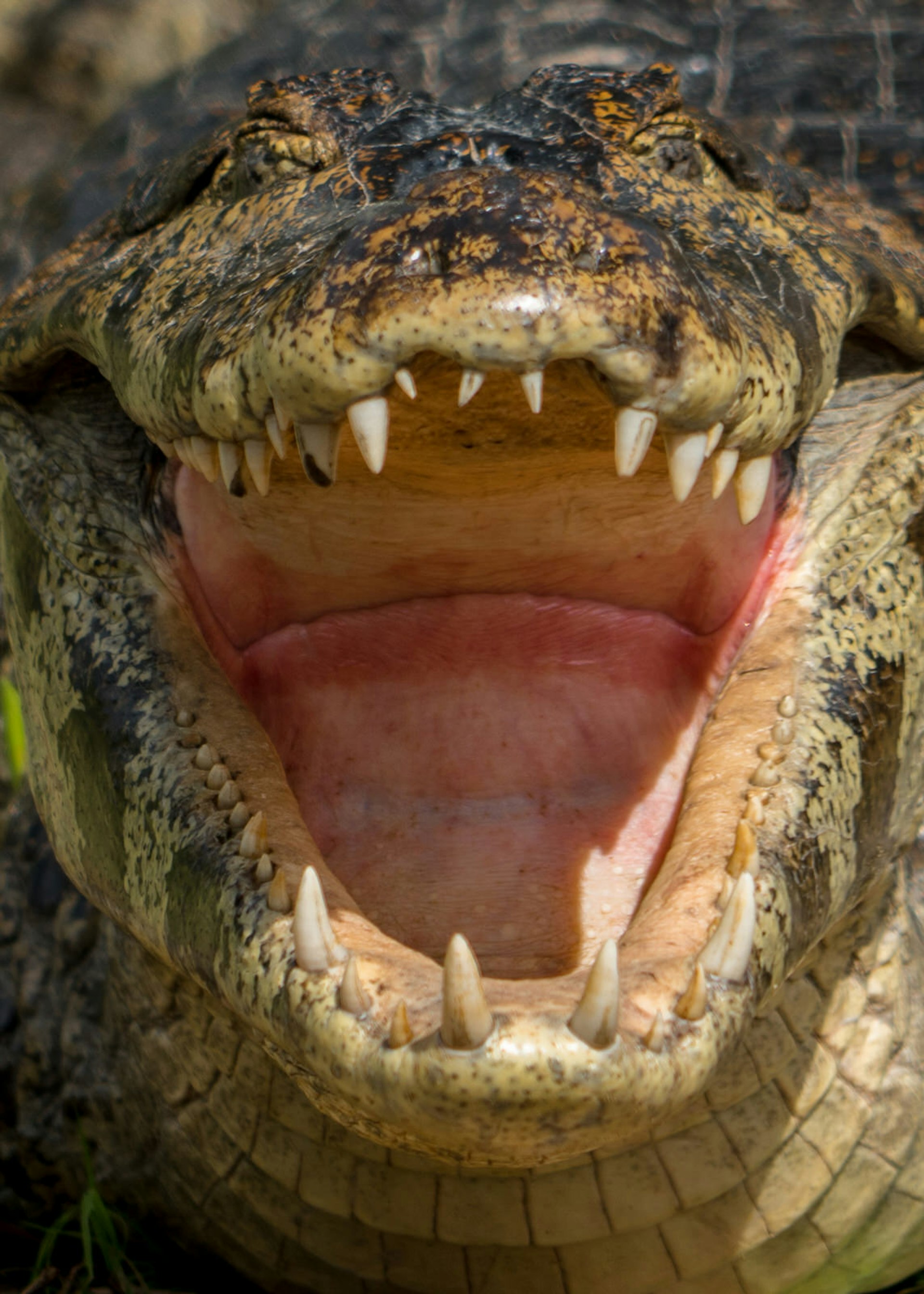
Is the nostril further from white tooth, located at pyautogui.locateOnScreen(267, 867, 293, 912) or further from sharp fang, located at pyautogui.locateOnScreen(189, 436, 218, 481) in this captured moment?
white tooth, located at pyautogui.locateOnScreen(267, 867, 293, 912)

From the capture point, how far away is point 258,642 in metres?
2.20

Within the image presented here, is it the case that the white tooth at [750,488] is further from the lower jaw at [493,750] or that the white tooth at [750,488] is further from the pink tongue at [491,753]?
the pink tongue at [491,753]

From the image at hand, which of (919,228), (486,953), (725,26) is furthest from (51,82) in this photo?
(486,953)

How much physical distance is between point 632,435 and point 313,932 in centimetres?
60

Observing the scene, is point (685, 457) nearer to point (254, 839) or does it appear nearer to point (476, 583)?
point (254, 839)

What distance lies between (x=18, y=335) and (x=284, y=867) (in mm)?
1028

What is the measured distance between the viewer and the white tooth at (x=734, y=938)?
1466 mm

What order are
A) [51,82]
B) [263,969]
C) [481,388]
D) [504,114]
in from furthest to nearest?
[51,82], [504,114], [481,388], [263,969]

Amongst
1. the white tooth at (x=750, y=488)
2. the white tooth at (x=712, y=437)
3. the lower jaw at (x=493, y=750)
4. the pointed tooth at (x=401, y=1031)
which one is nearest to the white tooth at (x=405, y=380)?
the white tooth at (x=712, y=437)

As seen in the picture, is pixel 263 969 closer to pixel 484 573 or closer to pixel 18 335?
pixel 484 573

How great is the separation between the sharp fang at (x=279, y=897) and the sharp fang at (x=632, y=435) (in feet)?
1.90

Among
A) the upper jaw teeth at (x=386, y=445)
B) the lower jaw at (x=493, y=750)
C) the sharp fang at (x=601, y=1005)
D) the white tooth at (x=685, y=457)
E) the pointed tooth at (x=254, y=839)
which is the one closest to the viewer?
the sharp fang at (x=601, y=1005)

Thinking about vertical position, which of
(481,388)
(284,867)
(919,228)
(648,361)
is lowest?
(919,228)

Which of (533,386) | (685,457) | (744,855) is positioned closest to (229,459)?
(533,386)
